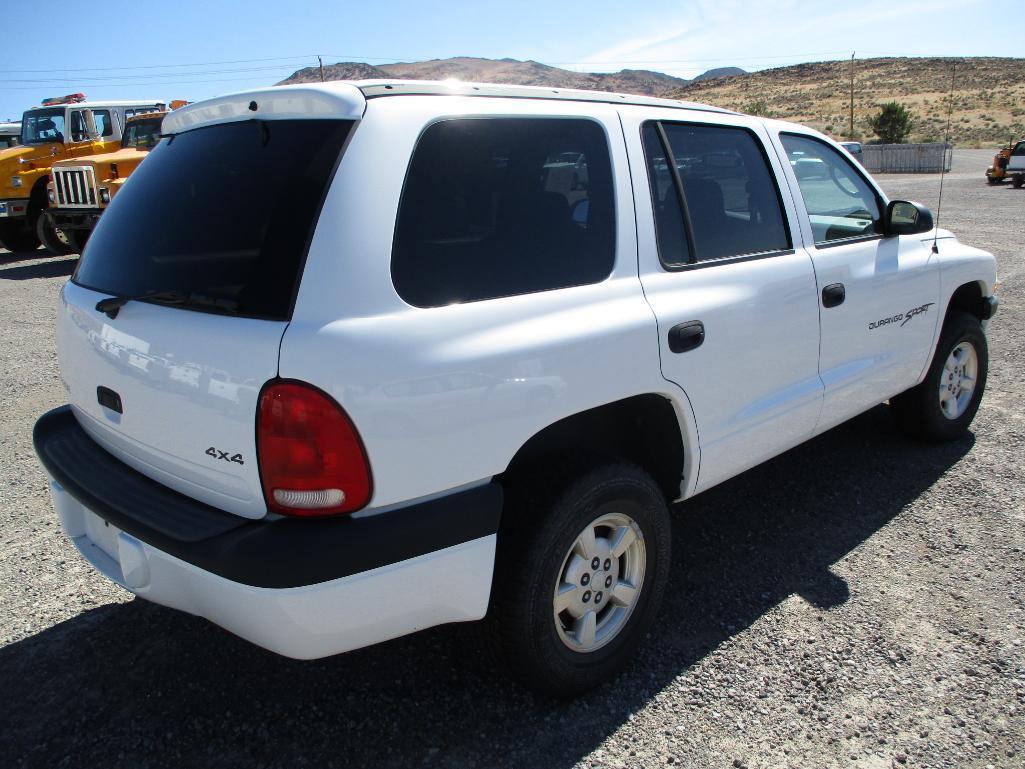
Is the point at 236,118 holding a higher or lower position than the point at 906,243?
higher

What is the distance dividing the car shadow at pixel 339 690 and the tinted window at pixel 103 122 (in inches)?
528

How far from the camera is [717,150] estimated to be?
316cm

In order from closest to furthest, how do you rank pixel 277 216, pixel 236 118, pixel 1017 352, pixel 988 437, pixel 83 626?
1. pixel 277 216
2. pixel 236 118
3. pixel 83 626
4. pixel 988 437
5. pixel 1017 352

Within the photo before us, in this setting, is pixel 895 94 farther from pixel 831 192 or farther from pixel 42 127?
→ pixel 831 192

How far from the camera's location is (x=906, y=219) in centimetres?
Answer: 384

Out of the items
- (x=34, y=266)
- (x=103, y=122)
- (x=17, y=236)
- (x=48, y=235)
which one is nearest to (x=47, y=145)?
(x=103, y=122)

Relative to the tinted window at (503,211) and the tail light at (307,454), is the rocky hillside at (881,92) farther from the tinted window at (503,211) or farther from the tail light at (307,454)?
the tail light at (307,454)

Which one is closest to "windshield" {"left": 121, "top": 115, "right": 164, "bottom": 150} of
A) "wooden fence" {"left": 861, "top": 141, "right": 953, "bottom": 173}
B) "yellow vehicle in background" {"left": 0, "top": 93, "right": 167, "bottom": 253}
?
"yellow vehicle in background" {"left": 0, "top": 93, "right": 167, "bottom": 253}

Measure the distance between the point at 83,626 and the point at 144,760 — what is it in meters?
0.89

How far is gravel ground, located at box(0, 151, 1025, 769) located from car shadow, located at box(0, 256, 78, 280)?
32.3ft

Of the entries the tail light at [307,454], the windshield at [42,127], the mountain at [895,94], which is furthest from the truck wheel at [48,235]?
the mountain at [895,94]

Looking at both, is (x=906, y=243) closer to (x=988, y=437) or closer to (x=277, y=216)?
(x=988, y=437)

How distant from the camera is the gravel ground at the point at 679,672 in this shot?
2.40 meters

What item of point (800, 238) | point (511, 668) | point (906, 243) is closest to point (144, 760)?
point (511, 668)
